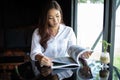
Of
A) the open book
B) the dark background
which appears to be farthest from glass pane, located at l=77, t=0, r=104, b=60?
the open book

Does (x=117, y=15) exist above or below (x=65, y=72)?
above

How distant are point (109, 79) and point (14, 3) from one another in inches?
90.3

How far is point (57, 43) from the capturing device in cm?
184

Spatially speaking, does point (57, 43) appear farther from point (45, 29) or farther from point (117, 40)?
point (117, 40)

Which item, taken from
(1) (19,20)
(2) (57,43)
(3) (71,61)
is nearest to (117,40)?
(2) (57,43)

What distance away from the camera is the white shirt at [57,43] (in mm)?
1810

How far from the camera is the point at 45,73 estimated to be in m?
1.34

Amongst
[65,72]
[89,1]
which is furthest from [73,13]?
[65,72]

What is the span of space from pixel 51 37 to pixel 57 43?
66mm

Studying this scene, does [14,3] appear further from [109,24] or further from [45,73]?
[45,73]

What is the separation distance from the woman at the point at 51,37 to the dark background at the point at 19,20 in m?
1.39

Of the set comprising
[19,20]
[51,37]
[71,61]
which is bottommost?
[71,61]

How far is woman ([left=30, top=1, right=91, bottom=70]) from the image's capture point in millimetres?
1782

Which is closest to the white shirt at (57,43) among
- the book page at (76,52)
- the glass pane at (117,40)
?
the book page at (76,52)
